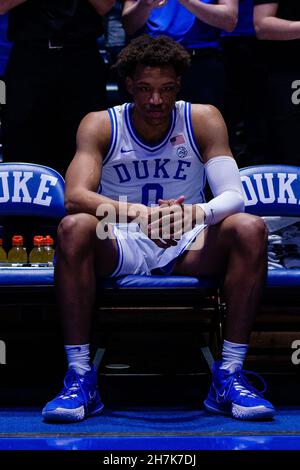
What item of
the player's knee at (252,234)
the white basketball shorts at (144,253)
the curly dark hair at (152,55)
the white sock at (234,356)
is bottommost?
the white sock at (234,356)

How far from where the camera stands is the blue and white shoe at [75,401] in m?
Result: 2.95

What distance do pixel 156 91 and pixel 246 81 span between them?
40.7 inches

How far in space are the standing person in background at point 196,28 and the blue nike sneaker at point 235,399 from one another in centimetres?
160

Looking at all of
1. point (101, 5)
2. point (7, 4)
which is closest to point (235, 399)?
point (101, 5)

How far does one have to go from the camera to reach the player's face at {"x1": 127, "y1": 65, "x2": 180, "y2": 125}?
341 cm

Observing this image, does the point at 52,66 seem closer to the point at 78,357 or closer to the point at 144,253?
the point at 144,253

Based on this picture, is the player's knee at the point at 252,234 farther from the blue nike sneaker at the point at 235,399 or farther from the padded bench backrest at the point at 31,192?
the padded bench backrest at the point at 31,192

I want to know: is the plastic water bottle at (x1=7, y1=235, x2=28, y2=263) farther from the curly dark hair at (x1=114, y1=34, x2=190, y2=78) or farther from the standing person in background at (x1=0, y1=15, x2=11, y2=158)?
the curly dark hair at (x1=114, y1=34, x2=190, y2=78)

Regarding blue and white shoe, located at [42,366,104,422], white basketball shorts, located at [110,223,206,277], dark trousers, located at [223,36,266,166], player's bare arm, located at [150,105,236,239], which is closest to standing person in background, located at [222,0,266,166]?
dark trousers, located at [223,36,266,166]

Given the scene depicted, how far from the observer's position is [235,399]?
3033 mm

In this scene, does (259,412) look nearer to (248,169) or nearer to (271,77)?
(248,169)

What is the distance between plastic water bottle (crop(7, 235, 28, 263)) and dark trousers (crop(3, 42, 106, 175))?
0.49 metres

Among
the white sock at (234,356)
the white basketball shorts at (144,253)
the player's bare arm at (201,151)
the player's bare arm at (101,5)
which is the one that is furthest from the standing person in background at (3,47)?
the white sock at (234,356)

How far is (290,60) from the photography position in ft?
13.8
